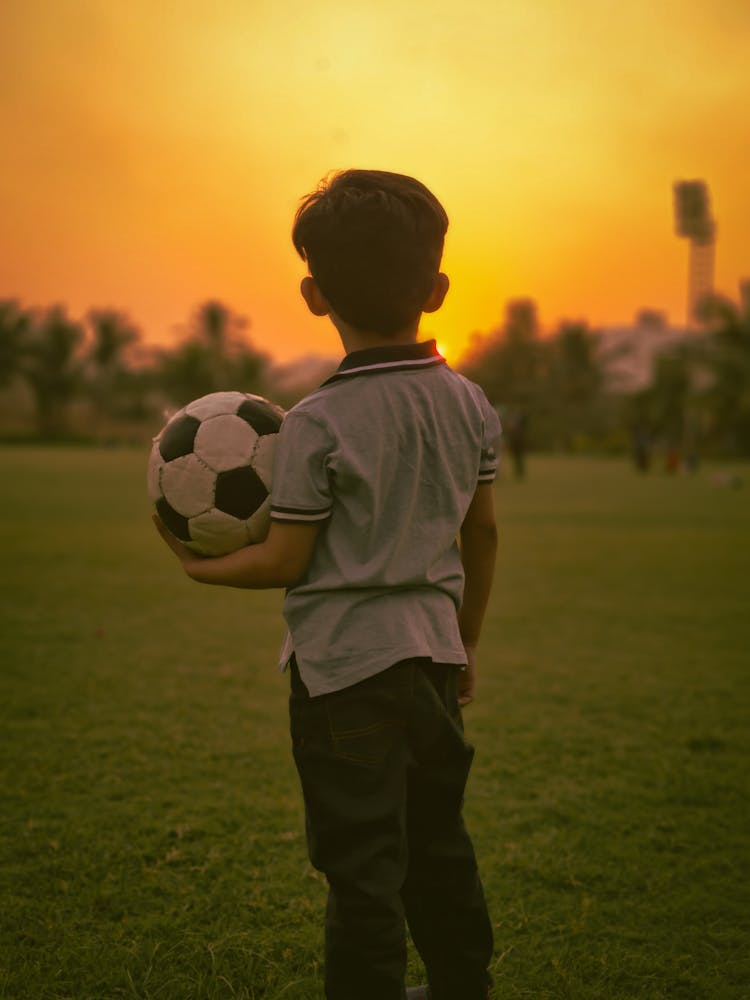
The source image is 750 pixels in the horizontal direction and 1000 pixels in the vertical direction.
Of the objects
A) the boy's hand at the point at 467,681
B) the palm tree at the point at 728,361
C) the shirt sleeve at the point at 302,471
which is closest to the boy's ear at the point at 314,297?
the shirt sleeve at the point at 302,471

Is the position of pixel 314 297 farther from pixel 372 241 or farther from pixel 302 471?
pixel 302 471

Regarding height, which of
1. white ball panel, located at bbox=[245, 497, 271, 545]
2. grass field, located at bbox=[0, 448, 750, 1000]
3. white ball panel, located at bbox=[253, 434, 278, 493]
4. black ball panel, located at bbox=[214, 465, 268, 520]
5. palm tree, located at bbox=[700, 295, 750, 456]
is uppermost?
palm tree, located at bbox=[700, 295, 750, 456]

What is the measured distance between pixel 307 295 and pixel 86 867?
1842 mm

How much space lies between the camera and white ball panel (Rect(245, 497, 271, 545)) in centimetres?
174

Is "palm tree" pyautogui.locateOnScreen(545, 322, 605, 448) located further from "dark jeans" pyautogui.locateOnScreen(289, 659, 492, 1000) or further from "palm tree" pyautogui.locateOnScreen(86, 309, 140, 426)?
"dark jeans" pyautogui.locateOnScreen(289, 659, 492, 1000)

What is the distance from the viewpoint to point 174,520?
72.2 inches

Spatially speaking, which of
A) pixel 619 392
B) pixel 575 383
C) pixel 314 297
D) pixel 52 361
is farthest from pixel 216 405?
pixel 52 361

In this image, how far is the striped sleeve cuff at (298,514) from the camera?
158cm

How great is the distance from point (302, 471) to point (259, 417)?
0.33m

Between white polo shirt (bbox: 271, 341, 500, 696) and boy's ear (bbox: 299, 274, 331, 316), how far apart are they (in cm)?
12

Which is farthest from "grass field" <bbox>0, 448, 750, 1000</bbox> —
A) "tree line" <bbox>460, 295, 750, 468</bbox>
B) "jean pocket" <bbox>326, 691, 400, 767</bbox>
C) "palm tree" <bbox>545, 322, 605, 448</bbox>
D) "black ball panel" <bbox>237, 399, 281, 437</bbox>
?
"palm tree" <bbox>545, 322, 605, 448</bbox>

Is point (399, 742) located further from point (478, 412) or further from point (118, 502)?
point (118, 502)

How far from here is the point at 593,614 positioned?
612cm

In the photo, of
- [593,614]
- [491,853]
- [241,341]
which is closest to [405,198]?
[491,853]
